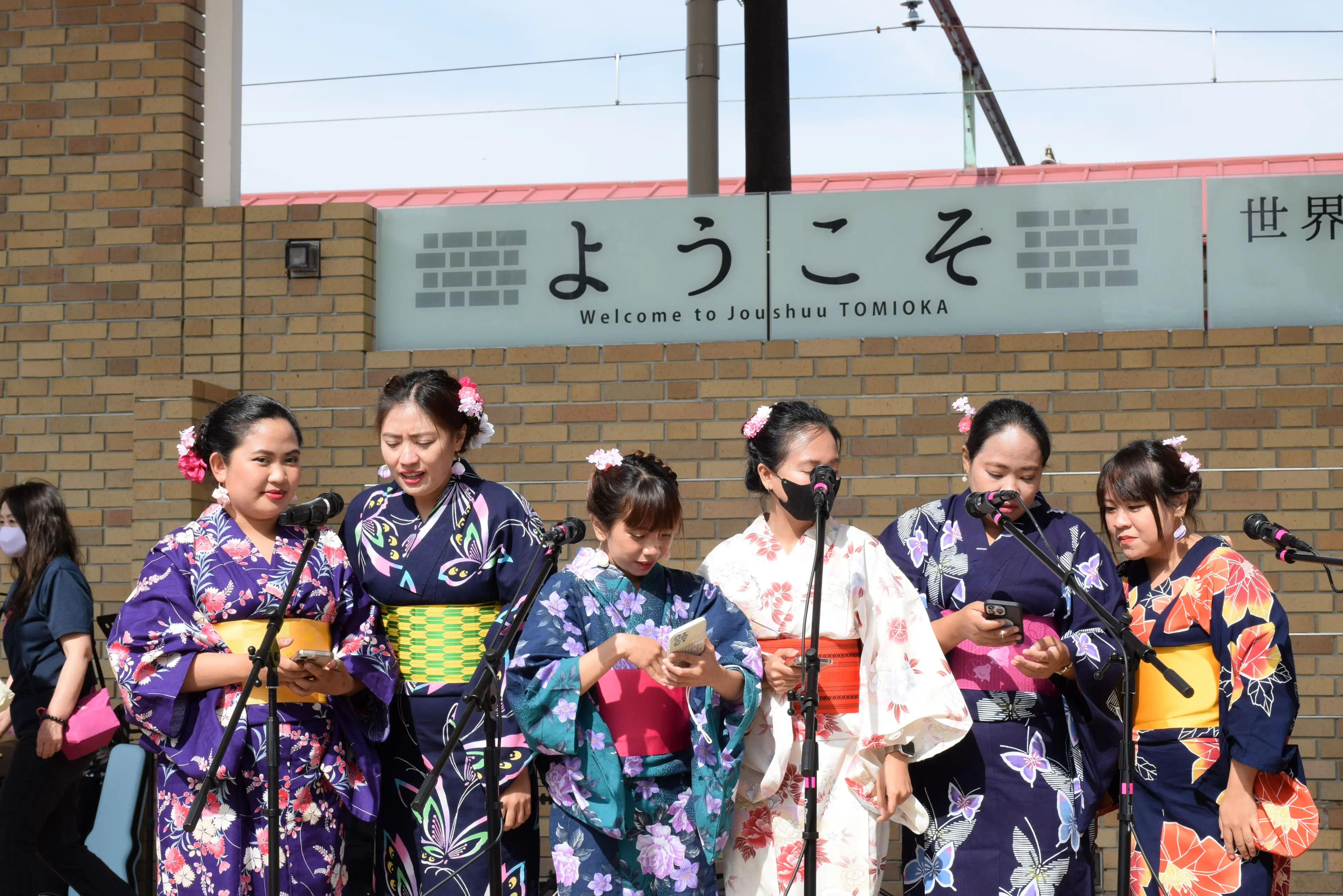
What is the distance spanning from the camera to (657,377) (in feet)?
18.7

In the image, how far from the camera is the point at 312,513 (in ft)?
11.3

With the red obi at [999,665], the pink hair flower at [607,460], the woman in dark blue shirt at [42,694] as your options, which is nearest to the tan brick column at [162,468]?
the woman in dark blue shirt at [42,694]

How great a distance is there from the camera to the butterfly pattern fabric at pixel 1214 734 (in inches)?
143

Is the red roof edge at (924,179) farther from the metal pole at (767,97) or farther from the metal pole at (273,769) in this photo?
the metal pole at (273,769)

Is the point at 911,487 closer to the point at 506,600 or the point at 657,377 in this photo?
the point at 657,377

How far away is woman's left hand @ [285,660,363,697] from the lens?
3.52 m

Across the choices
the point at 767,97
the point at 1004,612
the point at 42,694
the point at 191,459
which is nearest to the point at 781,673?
the point at 1004,612

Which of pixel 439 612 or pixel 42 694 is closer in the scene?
pixel 439 612

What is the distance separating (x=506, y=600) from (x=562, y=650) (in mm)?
418

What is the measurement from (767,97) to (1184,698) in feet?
12.8

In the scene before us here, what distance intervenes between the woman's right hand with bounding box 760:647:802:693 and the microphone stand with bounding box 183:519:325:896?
1.17 m

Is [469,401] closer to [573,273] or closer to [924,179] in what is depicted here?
[573,273]

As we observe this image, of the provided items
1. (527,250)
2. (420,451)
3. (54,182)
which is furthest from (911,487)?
(54,182)

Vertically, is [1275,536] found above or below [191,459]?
below
